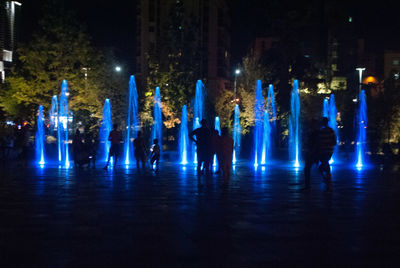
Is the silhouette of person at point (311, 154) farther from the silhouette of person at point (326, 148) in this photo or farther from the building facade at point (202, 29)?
the building facade at point (202, 29)

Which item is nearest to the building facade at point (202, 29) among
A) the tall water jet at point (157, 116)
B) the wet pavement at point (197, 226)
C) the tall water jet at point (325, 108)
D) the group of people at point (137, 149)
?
the tall water jet at point (325, 108)

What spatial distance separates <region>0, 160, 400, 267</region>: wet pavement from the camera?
5844 millimetres

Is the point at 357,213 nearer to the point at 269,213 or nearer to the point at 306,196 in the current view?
the point at 269,213

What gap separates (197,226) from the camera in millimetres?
7844

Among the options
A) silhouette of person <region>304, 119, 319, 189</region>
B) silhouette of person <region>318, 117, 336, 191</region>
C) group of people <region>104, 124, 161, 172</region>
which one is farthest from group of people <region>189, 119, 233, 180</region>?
group of people <region>104, 124, 161, 172</region>

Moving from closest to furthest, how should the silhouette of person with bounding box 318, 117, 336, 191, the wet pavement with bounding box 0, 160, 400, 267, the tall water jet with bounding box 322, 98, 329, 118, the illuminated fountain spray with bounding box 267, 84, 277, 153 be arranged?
the wet pavement with bounding box 0, 160, 400, 267 < the silhouette of person with bounding box 318, 117, 336, 191 < the illuminated fountain spray with bounding box 267, 84, 277, 153 < the tall water jet with bounding box 322, 98, 329, 118

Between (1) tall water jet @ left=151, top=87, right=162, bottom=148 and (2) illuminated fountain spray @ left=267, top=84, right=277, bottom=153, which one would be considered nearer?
(1) tall water jet @ left=151, top=87, right=162, bottom=148

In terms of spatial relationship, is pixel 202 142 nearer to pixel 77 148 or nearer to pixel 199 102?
pixel 77 148

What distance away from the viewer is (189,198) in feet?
37.3

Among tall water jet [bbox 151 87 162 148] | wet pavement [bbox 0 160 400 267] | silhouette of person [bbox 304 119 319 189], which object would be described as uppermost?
tall water jet [bbox 151 87 162 148]

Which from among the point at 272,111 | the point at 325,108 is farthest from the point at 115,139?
the point at 325,108

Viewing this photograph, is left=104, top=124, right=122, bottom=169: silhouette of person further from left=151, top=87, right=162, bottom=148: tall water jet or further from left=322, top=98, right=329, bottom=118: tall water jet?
left=322, top=98, right=329, bottom=118: tall water jet

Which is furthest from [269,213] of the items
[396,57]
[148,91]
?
[396,57]

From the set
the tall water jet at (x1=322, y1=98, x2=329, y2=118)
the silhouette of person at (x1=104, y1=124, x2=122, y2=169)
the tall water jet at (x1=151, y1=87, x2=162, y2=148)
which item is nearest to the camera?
the silhouette of person at (x1=104, y1=124, x2=122, y2=169)
